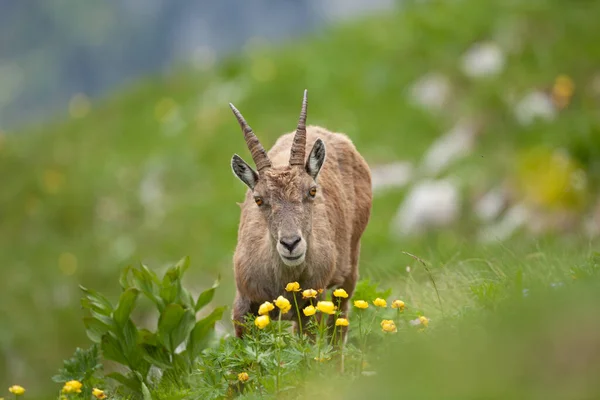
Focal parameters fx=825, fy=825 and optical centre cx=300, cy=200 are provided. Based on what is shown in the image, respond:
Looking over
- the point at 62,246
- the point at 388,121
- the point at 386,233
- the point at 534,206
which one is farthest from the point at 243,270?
the point at 62,246

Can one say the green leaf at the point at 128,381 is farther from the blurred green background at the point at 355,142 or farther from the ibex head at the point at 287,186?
the blurred green background at the point at 355,142

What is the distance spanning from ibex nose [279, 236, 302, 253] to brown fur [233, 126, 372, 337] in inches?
7.1

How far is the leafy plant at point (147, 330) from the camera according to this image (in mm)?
7797

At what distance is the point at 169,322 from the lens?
794cm

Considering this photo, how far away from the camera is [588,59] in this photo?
18.9 metres

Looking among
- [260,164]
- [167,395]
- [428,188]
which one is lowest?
[167,395]

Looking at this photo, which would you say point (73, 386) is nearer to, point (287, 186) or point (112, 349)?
point (112, 349)

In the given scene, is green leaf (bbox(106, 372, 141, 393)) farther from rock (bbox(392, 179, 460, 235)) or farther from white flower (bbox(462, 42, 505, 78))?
white flower (bbox(462, 42, 505, 78))

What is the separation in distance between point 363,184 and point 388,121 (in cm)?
1283

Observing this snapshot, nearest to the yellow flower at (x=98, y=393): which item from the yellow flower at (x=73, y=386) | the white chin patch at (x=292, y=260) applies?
the yellow flower at (x=73, y=386)

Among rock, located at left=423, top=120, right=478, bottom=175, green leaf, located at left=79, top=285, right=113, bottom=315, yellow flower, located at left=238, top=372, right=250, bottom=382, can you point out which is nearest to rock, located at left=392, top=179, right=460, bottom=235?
rock, located at left=423, top=120, right=478, bottom=175

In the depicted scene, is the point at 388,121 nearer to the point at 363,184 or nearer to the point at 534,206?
the point at 534,206

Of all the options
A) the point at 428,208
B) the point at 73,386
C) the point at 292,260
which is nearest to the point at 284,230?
the point at 292,260

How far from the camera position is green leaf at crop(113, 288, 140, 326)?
302 inches
